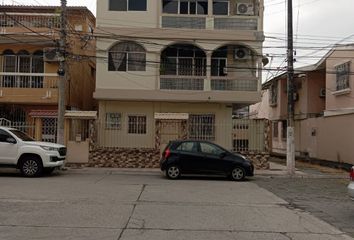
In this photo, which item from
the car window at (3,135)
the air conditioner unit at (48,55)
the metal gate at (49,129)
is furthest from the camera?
the air conditioner unit at (48,55)

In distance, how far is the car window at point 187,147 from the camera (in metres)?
20.3

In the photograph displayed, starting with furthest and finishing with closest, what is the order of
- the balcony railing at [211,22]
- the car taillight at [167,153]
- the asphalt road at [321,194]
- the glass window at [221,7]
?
the glass window at [221,7], the balcony railing at [211,22], the car taillight at [167,153], the asphalt road at [321,194]

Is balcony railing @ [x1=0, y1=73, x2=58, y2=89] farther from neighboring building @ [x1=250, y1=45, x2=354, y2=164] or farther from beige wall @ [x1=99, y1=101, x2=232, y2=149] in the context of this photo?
neighboring building @ [x1=250, y1=45, x2=354, y2=164]

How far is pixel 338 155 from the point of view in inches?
1064

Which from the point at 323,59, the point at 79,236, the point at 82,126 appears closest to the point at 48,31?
the point at 82,126

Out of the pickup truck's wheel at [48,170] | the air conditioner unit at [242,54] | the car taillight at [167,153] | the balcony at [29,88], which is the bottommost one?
the pickup truck's wheel at [48,170]

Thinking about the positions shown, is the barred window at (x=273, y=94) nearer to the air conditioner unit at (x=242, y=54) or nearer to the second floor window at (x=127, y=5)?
the air conditioner unit at (x=242, y=54)

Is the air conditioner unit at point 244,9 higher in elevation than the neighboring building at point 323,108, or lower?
higher

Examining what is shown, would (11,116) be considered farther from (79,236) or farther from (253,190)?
(79,236)

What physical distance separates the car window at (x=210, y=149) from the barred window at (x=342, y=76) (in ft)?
35.3

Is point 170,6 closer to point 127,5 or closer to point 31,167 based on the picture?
point 127,5

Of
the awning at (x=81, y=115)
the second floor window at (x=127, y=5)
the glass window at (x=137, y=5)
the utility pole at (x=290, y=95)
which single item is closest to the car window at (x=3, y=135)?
the awning at (x=81, y=115)

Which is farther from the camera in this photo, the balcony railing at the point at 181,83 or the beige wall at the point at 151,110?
the balcony railing at the point at 181,83

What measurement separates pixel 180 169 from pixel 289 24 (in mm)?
8431
